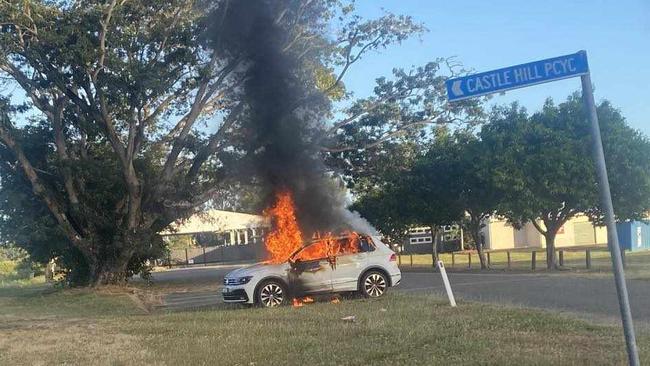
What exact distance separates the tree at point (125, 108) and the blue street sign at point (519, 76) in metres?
14.9

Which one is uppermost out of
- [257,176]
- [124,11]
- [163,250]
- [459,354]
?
[124,11]

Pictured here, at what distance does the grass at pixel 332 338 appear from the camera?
7.37m

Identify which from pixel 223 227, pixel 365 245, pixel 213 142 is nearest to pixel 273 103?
pixel 213 142

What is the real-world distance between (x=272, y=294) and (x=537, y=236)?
1534 inches

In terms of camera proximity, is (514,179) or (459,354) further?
(514,179)

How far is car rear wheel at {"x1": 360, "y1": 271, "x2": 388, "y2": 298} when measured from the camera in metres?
14.5

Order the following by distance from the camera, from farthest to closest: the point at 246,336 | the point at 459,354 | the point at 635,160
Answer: the point at 635,160 → the point at 246,336 → the point at 459,354

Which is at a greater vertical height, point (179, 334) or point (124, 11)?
point (124, 11)

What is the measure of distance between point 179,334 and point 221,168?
49.1 feet

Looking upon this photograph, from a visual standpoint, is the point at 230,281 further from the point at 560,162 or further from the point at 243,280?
the point at 560,162

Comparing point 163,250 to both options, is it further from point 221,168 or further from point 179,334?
point 179,334

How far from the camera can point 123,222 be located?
24000 mm

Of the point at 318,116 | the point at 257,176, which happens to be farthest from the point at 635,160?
the point at 257,176

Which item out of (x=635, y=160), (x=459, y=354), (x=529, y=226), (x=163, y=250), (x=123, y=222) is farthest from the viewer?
(x=529, y=226)
